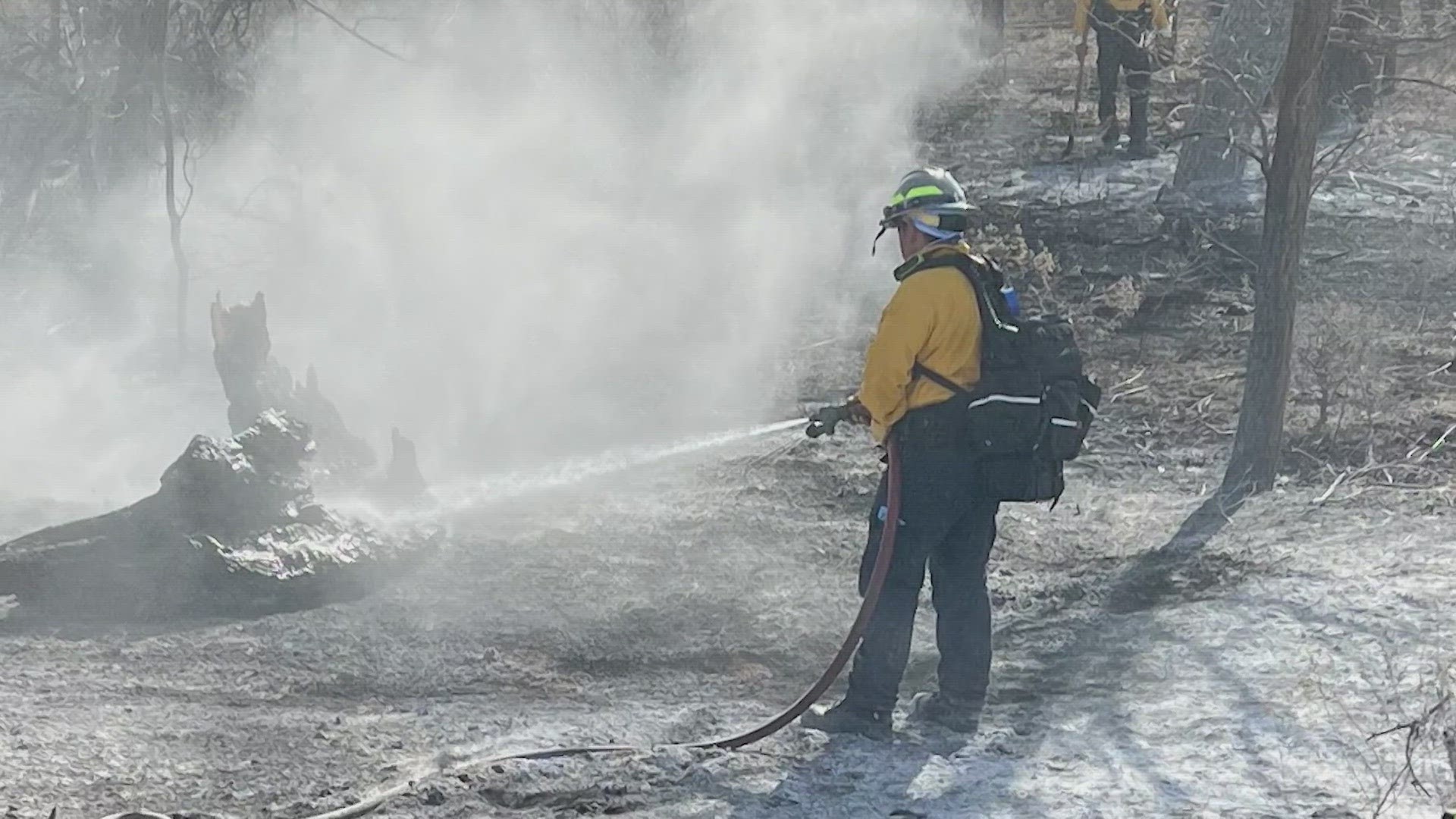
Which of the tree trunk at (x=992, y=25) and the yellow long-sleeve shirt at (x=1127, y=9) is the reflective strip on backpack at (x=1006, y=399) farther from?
the tree trunk at (x=992, y=25)

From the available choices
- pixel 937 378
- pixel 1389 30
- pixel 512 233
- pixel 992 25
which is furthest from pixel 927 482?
pixel 992 25

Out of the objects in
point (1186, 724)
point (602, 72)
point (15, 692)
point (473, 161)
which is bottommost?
point (1186, 724)

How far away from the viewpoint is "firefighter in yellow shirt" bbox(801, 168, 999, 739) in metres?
5.15

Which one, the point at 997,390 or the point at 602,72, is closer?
the point at 997,390

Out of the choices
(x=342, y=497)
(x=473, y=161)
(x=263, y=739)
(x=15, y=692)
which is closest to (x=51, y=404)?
(x=342, y=497)

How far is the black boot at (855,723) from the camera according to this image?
537cm

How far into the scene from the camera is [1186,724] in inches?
208

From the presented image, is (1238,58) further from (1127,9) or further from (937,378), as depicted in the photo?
(937,378)

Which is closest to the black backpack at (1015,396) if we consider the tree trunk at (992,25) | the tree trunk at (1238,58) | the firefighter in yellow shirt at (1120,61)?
the tree trunk at (1238,58)

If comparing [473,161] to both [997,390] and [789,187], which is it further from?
[997,390]

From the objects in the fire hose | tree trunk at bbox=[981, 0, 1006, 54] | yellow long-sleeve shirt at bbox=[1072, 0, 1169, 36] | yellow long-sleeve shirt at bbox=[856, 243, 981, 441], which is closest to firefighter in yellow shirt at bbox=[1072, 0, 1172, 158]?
yellow long-sleeve shirt at bbox=[1072, 0, 1169, 36]

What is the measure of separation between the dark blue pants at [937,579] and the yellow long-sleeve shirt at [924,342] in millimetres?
213

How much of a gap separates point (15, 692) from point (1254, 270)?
905 centimetres

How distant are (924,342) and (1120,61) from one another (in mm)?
10109
